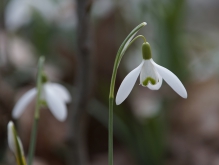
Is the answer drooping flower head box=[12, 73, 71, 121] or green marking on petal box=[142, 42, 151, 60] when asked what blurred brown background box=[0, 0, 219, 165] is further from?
A: green marking on petal box=[142, 42, 151, 60]

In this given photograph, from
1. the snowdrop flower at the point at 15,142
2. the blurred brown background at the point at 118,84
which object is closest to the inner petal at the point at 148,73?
the snowdrop flower at the point at 15,142

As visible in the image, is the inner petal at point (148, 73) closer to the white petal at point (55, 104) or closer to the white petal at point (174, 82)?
the white petal at point (174, 82)

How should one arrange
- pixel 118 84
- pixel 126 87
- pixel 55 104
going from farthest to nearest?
pixel 118 84 < pixel 55 104 < pixel 126 87

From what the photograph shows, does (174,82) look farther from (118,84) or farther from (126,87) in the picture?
(118,84)

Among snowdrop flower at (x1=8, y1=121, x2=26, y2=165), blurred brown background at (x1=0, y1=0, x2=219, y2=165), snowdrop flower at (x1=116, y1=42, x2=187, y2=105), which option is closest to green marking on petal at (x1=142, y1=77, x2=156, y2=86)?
snowdrop flower at (x1=116, y1=42, x2=187, y2=105)

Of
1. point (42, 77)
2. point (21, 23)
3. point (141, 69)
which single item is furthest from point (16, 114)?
point (21, 23)

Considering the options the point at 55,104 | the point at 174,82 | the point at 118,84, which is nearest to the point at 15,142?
the point at 55,104
